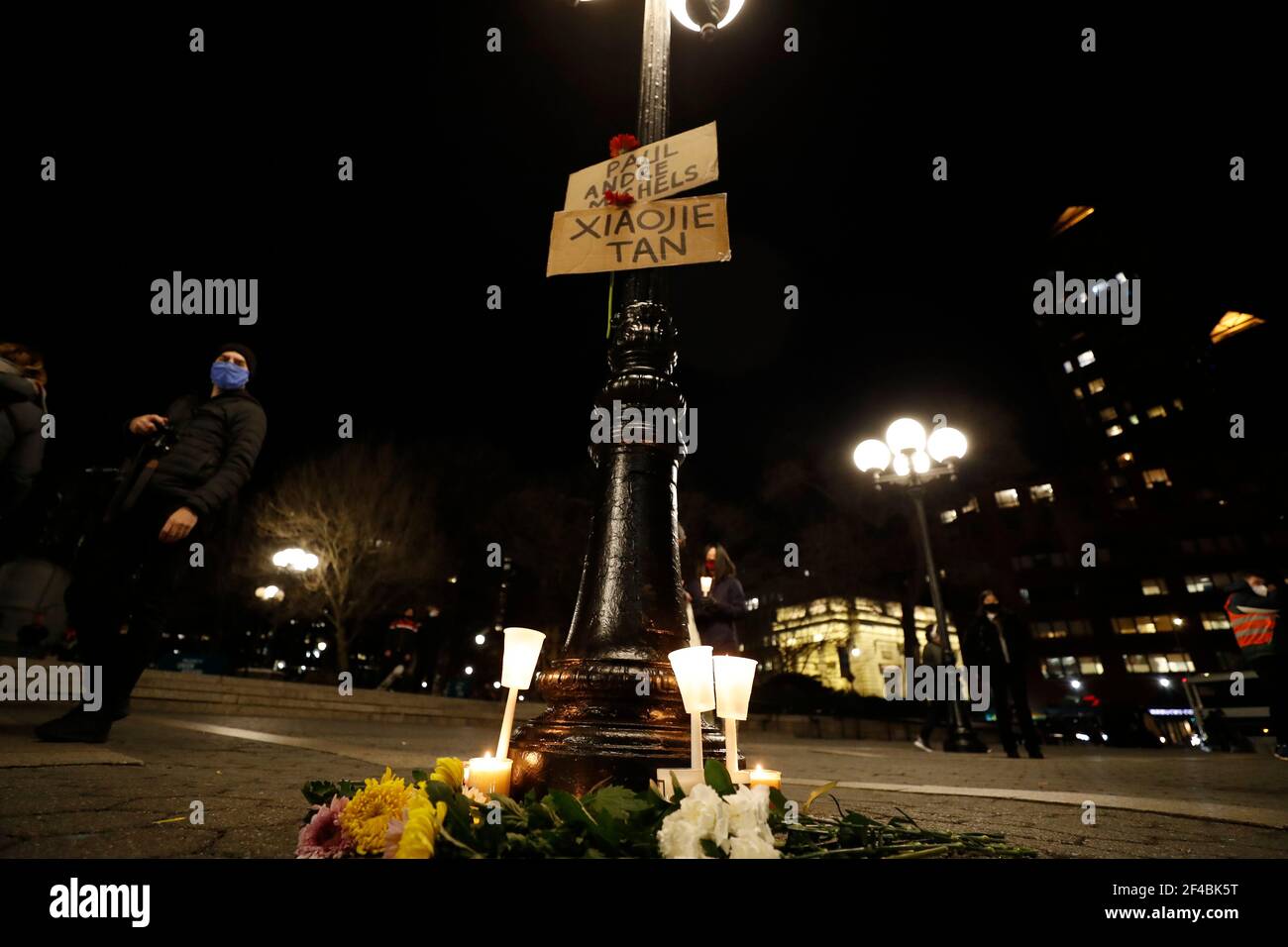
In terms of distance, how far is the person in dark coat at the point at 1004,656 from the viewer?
7.48 meters

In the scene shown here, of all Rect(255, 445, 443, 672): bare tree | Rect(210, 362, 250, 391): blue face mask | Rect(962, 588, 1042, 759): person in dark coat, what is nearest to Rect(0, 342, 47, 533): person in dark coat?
Rect(210, 362, 250, 391): blue face mask

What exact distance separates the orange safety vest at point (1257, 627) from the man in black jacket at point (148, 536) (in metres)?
10.4

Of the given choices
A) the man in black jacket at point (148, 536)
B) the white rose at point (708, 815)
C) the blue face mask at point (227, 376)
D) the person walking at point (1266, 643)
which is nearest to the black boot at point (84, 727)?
the man in black jacket at point (148, 536)

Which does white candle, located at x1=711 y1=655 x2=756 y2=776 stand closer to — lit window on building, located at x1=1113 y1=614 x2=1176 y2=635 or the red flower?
the red flower

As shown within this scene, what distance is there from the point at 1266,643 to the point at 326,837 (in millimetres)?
9960

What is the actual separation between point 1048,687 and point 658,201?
72083mm

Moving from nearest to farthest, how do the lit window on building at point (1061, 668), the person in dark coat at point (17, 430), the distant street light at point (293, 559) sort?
the person in dark coat at point (17, 430) → the distant street light at point (293, 559) → the lit window on building at point (1061, 668)

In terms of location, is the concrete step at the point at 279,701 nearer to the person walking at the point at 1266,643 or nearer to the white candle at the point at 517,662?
the white candle at the point at 517,662

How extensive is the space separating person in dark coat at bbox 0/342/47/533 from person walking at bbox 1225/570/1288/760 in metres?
11.8

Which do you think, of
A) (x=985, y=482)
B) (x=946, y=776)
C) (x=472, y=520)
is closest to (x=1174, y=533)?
(x=985, y=482)
